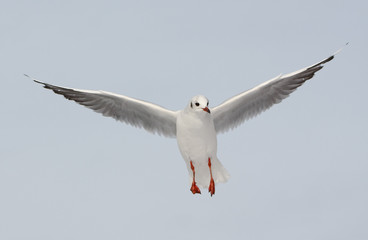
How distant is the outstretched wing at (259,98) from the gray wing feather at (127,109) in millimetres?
1224

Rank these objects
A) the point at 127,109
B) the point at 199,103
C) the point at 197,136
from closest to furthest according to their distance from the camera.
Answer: the point at 199,103 < the point at 197,136 < the point at 127,109

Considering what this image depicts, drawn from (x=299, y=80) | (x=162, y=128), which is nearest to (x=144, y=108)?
(x=162, y=128)

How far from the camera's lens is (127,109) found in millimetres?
15297

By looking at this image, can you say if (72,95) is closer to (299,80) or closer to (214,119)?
(214,119)

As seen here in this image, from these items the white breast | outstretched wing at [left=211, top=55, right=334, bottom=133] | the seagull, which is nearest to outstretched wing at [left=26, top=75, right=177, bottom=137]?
the seagull

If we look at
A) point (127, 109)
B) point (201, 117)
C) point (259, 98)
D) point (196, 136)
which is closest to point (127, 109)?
point (127, 109)

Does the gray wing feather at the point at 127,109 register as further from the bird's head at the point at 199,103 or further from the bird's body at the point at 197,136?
the bird's head at the point at 199,103

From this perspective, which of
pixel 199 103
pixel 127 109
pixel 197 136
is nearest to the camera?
pixel 199 103

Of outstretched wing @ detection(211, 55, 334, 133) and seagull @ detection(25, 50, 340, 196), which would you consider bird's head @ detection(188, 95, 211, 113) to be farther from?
outstretched wing @ detection(211, 55, 334, 133)

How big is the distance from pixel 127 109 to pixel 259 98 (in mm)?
3255

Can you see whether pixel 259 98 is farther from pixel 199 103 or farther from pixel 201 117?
pixel 199 103

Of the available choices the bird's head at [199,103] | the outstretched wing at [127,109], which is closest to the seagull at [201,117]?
the outstretched wing at [127,109]

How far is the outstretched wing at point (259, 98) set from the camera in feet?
48.4

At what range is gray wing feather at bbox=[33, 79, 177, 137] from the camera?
14836 mm
